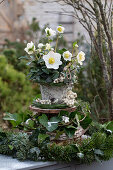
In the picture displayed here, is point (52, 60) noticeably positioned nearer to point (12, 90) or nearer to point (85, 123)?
point (85, 123)

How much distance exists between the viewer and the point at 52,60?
1188 millimetres

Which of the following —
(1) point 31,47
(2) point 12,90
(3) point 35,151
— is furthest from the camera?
(2) point 12,90

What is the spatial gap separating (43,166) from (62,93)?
1.32 ft

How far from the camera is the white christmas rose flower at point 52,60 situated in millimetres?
1188

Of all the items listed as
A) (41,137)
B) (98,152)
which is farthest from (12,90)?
(98,152)

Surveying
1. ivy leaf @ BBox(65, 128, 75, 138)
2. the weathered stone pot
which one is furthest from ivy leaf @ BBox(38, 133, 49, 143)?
the weathered stone pot

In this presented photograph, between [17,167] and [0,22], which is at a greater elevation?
[0,22]

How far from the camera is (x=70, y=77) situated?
4.05ft

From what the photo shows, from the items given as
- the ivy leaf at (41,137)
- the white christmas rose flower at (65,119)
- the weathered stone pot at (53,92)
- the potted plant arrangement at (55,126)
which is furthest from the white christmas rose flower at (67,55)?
the ivy leaf at (41,137)

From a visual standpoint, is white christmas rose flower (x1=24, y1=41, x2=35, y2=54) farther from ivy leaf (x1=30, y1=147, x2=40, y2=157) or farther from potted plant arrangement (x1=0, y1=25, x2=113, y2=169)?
ivy leaf (x1=30, y1=147, x2=40, y2=157)

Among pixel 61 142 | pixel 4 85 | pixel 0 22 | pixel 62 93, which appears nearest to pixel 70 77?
pixel 62 93

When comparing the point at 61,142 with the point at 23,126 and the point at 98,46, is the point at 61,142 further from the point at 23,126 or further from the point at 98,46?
the point at 98,46

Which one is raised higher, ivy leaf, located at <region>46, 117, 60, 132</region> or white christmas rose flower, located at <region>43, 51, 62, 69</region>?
white christmas rose flower, located at <region>43, 51, 62, 69</region>

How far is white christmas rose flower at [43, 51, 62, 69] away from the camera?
1188 mm
